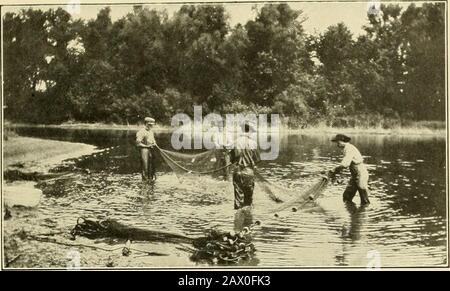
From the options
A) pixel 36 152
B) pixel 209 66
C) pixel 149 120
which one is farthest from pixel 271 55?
pixel 36 152

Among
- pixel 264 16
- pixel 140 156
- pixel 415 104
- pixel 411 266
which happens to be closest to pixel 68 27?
pixel 140 156

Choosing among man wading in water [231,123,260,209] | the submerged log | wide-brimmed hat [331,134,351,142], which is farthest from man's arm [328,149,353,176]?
the submerged log

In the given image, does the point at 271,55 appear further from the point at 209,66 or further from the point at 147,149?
the point at 147,149

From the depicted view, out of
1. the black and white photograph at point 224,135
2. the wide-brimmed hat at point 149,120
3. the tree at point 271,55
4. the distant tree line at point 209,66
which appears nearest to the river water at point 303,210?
the black and white photograph at point 224,135

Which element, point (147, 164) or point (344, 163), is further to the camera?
point (147, 164)

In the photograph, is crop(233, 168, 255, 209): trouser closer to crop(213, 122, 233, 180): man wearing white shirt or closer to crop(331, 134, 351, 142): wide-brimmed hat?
crop(213, 122, 233, 180): man wearing white shirt
